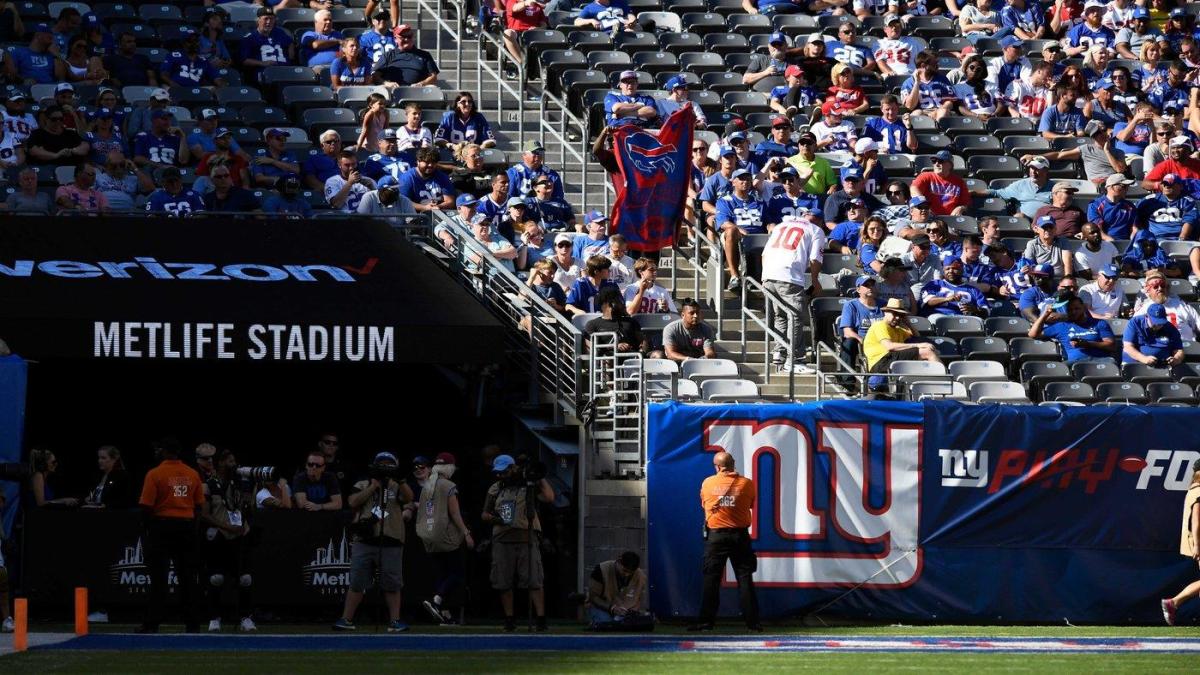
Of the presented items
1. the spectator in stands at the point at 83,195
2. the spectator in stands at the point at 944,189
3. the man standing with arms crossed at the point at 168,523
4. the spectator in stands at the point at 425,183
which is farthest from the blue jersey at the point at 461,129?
the man standing with arms crossed at the point at 168,523

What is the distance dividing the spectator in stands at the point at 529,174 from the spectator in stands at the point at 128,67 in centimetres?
420

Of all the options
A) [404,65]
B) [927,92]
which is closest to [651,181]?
[404,65]

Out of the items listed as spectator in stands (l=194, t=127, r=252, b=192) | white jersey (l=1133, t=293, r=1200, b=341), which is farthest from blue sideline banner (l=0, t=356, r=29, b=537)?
white jersey (l=1133, t=293, r=1200, b=341)

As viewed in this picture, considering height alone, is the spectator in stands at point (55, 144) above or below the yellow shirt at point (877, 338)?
above

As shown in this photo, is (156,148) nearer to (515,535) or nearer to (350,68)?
(350,68)

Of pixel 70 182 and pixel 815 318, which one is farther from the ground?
pixel 70 182

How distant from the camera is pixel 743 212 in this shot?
836 inches

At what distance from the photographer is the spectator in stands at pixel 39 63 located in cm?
2148

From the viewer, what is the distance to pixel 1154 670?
44.1 ft

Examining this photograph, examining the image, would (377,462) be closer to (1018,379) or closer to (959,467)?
(959,467)

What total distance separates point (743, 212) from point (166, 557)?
7969mm

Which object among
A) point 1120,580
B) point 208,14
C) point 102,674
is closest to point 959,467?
point 1120,580

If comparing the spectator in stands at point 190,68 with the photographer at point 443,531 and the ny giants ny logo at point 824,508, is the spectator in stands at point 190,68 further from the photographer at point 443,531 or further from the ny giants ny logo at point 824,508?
the ny giants ny logo at point 824,508

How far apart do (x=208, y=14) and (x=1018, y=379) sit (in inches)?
388
